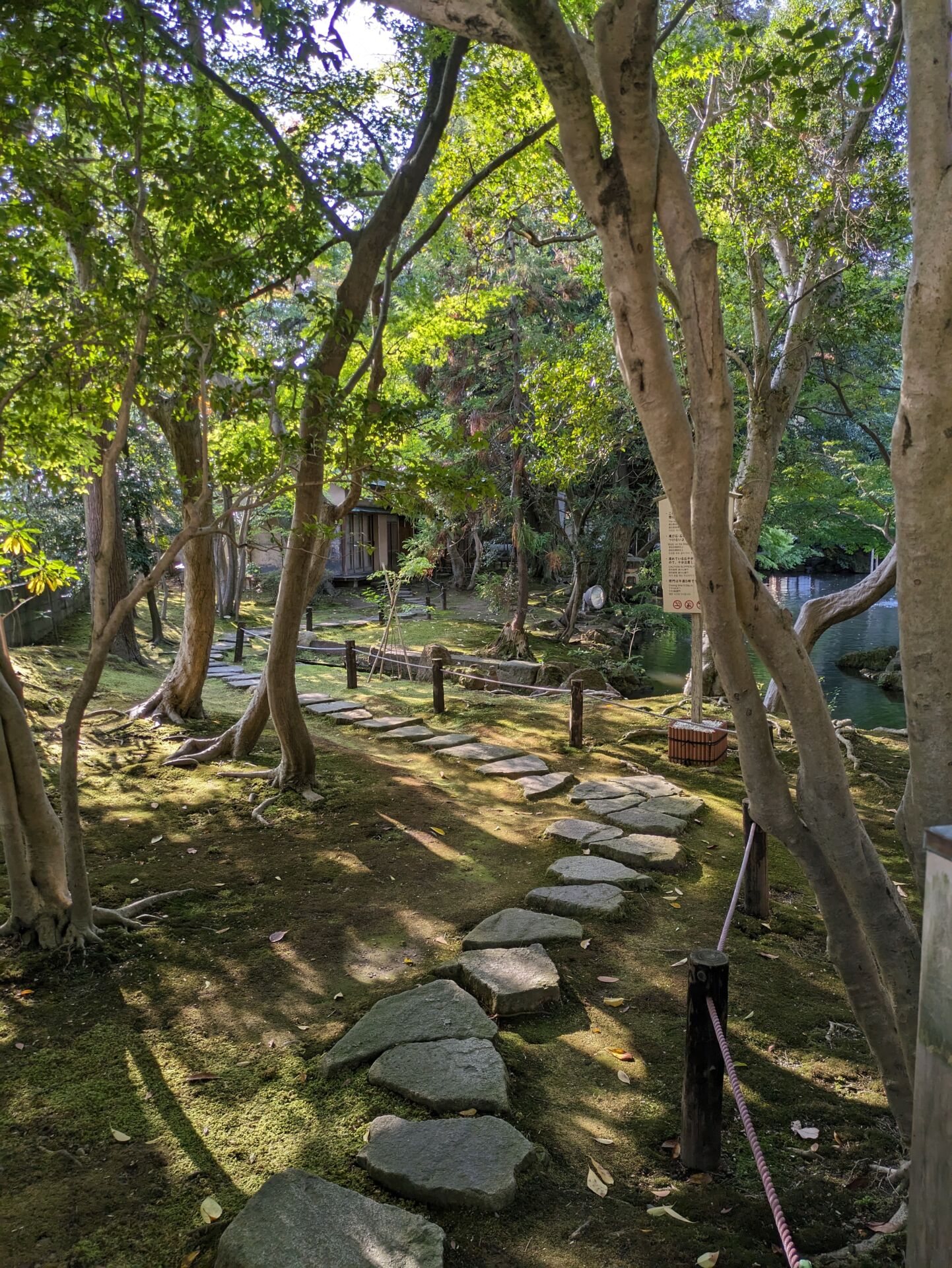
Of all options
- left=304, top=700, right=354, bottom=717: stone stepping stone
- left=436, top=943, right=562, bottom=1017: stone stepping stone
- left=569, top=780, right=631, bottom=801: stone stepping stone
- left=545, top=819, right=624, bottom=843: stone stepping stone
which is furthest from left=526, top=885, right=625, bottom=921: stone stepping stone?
left=304, top=700, right=354, bottom=717: stone stepping stone

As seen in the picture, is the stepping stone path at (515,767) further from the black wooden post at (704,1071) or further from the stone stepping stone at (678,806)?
the black wooden post at (704,1071)

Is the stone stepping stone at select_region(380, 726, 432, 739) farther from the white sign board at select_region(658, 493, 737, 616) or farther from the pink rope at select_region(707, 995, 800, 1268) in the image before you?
the pink rope at select_region(707, 995, 800, 1268)

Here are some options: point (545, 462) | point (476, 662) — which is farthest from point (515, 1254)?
point (476, 662)

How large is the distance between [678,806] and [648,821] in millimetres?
562

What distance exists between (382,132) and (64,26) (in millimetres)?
4518

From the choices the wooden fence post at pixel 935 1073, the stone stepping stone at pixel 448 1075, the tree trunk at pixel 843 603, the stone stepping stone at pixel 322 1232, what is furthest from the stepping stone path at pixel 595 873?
the wooden fence post at pixel 935 1073

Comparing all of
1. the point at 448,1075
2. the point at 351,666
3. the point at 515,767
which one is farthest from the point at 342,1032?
the point at 351,666

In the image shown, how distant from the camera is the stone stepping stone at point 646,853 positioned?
5.74 meters

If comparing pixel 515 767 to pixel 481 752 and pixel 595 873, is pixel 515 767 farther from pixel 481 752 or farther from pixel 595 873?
pixel 595 873

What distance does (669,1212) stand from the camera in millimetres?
2672

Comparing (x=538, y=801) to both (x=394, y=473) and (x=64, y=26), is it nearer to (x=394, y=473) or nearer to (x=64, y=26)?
(x=394, y=473)

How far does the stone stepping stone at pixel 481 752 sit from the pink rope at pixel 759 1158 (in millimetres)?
5713

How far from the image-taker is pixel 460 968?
13.6ft

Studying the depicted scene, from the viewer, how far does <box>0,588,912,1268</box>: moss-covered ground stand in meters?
2.60
